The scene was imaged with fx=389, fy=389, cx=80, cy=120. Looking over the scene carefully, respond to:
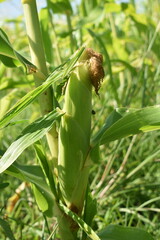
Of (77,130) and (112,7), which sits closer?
(77,130)

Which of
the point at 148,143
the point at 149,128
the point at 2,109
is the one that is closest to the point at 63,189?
the point at 149,128

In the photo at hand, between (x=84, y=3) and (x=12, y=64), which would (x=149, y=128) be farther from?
(x=84, y=3)

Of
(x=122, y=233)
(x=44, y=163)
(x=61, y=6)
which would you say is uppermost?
(x=61, y=6)

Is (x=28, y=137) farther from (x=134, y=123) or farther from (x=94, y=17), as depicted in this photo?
(x=94, y=17)

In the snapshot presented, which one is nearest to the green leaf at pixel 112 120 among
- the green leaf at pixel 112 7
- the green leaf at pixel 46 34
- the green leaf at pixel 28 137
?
the green leaf at pixel 28 137

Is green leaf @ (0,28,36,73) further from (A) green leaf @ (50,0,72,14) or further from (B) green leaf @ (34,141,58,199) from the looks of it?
(A) green leaf @ (50,0,72,14)

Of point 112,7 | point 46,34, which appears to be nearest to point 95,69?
point 46,34

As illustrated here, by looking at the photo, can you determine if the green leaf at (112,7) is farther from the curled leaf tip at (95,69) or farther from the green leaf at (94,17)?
the curled leaf tip at (95,69)
